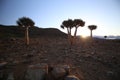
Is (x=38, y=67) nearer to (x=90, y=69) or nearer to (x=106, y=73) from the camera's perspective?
(x=90, y=69)

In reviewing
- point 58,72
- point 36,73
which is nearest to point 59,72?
point 58,72

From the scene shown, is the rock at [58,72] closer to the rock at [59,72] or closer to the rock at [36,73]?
the rock at [59,72]

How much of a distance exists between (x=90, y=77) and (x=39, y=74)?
9.82 ft

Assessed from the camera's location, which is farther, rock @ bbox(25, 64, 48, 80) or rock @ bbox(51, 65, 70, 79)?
rock @ bbox(51, 65, 70, 79)

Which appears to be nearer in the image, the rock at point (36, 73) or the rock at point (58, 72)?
the rock at point (36, 73)

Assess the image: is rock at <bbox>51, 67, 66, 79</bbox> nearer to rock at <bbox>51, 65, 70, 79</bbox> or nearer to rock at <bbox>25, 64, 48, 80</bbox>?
rock at <bbox>51, 65, 70, 79</bbox>

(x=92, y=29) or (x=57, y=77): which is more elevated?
(x=92, y=29)

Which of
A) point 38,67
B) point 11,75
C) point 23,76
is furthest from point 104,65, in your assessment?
point 11,75

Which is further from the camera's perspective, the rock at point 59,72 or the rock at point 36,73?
the rock at point 59,72

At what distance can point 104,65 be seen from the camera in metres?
9.03

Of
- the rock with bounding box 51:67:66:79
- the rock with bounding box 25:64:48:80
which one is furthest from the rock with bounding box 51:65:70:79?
the rock with bounding box 25:64:48:80

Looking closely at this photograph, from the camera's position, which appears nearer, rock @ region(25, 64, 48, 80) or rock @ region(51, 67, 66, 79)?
rock @ region(25, 64, 48, 80)

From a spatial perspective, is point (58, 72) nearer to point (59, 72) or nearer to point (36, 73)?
point (59, 72)

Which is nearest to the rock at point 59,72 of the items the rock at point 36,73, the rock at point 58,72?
the rock at point 58,72
